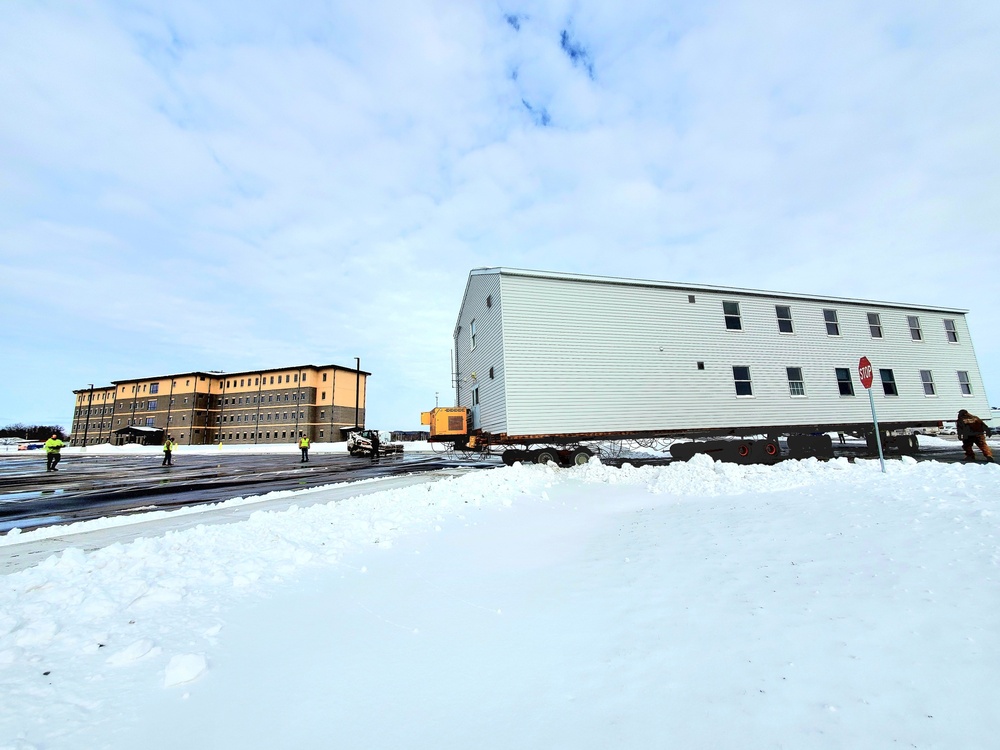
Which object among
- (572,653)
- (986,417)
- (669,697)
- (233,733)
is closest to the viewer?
(233,733)

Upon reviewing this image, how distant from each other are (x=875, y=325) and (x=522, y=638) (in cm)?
2514

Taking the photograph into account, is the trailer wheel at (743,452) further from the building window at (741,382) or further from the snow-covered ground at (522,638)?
the snow-covered ground at (522,638)

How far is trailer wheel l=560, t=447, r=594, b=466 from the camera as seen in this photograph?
15852 mm

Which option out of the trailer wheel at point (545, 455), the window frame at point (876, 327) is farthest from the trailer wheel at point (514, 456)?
the window frame at point (876, 327)

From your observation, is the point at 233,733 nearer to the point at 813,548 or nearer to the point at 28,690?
the point at 28,690

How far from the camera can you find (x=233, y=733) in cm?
217

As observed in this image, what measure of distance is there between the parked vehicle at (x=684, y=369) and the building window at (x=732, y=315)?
0.18 ft

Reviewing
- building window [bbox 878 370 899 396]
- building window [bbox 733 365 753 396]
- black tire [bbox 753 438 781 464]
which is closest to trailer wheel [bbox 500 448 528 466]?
black tire [bbox 753 438 781 464]

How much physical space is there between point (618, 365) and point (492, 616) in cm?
1392

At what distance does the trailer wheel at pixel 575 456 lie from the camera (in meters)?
15.9

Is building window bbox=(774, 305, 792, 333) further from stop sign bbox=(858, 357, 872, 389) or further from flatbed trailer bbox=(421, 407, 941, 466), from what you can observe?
stop sign bbox=(858, 357, 872, 389)

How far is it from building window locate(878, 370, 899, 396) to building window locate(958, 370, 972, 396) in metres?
4.73

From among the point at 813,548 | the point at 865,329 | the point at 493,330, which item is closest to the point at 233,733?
the point at 813,548

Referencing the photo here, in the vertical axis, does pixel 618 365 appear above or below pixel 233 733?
above
